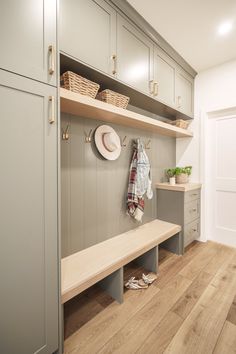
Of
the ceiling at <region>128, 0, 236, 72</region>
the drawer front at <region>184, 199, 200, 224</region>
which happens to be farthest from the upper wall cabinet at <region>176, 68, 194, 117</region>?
the drawer front at <region>184, 199, 200, 224</region>

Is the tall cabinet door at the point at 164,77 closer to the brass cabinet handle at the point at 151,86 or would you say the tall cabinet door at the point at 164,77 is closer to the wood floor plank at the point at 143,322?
the brass cabinet handle at the point at 151,86

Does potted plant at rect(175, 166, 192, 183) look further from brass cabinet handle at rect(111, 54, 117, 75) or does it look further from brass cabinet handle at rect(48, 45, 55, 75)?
brass cabinet handle at rect(48, 45, 55, 75)

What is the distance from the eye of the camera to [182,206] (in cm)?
244

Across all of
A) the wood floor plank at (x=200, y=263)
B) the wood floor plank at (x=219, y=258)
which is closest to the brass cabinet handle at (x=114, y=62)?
the wood floor plank at (x=200, y=263)

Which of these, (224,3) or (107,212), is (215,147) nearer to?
(224,3)

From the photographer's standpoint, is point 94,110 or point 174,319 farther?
point 94,110

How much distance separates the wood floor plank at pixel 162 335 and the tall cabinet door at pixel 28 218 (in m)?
0.61

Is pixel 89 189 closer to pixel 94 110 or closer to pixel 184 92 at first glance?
pixel 94 110

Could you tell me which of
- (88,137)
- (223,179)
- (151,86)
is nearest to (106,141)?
(88,137)

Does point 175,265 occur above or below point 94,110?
below

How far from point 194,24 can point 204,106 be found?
1156mm

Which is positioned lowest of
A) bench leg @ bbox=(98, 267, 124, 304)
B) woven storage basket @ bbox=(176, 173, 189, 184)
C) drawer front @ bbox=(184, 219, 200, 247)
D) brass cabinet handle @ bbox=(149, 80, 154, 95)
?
bench leg @ bbox=(98, 267, 124, 304)

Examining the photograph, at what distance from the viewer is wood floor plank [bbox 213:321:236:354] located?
48.4 inches

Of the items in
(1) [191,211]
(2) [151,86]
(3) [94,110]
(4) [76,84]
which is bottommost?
(1) [191,211]
